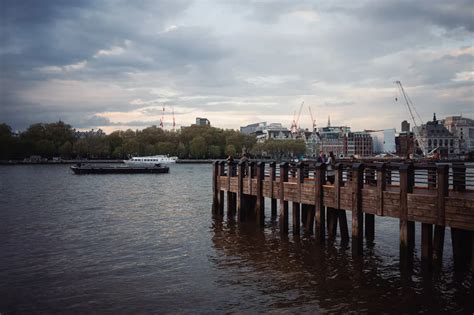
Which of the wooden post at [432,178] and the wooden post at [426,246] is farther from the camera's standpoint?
the wooden post at [432,178]

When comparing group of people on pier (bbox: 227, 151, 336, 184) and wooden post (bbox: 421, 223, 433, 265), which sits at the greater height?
group of people on pier (bbox: 227, 151, 336, 184)

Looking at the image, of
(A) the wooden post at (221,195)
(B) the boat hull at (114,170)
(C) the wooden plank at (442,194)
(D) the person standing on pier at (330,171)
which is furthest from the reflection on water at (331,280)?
(B) the boat hull at (114,170)

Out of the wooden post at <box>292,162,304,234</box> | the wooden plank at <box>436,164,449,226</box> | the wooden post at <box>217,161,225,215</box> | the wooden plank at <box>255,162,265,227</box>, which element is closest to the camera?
the wooden plank at <box>436,164,449,226</box>

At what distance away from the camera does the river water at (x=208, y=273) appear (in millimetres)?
17547

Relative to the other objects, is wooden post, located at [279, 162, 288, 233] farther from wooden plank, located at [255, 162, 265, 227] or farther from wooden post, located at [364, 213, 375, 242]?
wooden post, located at [364, 213, 375, 242]

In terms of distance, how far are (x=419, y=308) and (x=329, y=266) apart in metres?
5.86

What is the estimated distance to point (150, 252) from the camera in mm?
26500

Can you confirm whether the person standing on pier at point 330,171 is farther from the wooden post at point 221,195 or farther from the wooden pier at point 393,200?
the wooden post at point 221,195

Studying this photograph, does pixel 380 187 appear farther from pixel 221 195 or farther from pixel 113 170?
pixel 113 170

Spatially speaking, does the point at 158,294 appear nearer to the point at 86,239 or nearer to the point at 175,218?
the point at 86,239

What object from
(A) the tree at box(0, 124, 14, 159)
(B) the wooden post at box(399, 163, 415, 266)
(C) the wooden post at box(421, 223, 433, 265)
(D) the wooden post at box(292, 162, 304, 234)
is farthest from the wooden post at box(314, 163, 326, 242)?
(A) the tree at box(0, 124, 14, 159)

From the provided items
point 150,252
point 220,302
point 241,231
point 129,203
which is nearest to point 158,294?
point 220,302

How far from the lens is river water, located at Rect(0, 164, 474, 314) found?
57.6 feet

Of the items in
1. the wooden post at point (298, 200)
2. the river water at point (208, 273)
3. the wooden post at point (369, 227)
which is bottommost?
the river water at point (208, 273)
